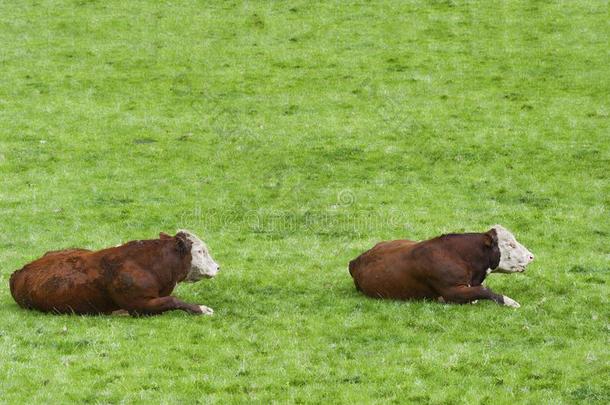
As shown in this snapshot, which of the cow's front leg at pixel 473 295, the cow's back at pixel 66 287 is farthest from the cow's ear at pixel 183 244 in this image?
the cow's front leg at pixel 473 295

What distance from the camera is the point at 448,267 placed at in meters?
18.1

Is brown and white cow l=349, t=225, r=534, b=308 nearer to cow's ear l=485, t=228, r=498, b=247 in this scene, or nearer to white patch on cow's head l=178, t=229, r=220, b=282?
cow's ear l=485, t=228, r=498, b=247

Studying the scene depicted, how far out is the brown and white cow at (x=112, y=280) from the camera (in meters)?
17.4

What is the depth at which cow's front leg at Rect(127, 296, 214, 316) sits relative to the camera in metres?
17.5

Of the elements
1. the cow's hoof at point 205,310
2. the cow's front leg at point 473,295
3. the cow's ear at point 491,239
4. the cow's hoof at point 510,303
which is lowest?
the cow's hoof at point 510,303

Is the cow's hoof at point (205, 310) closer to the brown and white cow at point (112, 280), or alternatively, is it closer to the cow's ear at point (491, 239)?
the brown and white cow at point (112, 280)

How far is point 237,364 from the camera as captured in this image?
49.0 feet

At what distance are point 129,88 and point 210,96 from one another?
3.56 m

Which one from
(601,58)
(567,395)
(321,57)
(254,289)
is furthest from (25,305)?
(601,58)

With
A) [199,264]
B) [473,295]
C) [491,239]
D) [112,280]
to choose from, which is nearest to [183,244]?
[199,264]

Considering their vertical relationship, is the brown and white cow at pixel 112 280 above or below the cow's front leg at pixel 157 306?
above

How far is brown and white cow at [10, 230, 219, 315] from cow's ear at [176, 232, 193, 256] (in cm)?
2

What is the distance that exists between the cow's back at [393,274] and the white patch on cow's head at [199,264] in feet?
9.76

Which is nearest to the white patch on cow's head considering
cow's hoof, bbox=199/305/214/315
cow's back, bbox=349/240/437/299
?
cow's hoof, bbox=199/305/214/315
